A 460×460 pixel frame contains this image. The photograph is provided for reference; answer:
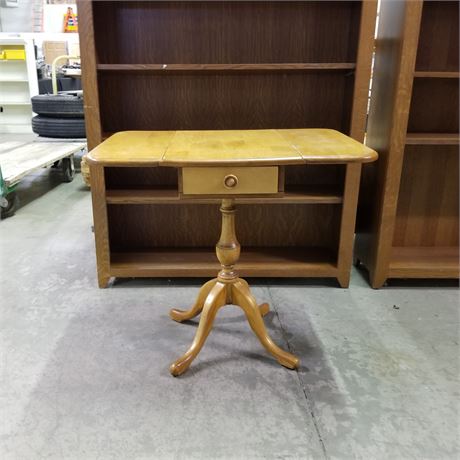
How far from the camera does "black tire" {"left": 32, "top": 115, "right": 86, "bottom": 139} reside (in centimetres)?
459

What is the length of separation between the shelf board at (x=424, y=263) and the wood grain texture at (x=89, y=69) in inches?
61.4

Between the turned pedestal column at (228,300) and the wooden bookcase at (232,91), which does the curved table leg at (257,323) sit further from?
the wooden bookcase at (232,91)

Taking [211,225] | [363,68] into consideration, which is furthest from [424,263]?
[211,225]

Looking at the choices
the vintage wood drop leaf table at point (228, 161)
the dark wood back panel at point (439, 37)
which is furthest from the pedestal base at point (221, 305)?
the dark wood back panel at point (439, 37)

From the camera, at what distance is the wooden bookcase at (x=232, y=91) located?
79.4 inches

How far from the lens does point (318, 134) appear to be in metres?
1.60

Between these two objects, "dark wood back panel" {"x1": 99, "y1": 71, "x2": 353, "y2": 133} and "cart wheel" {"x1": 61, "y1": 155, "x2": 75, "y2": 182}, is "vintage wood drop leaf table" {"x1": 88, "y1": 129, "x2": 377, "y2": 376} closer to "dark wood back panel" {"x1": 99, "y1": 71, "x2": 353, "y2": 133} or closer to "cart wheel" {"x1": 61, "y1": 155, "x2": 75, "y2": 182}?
"dark wood back panel" {"x1": 99, "y1": 71, "x2": 353, "y2": 133}

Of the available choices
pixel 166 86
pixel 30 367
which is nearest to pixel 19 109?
pixel 166 86

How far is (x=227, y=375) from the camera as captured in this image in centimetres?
152

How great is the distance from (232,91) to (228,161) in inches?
43.4

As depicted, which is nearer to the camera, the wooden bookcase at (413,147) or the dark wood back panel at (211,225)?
the wooden bookcase at (413,147)

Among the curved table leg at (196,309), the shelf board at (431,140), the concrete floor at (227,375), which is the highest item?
the shelf board at (431,140)

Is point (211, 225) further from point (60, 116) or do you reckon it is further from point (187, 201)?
point (60, 116)

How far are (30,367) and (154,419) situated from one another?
1.79ft
